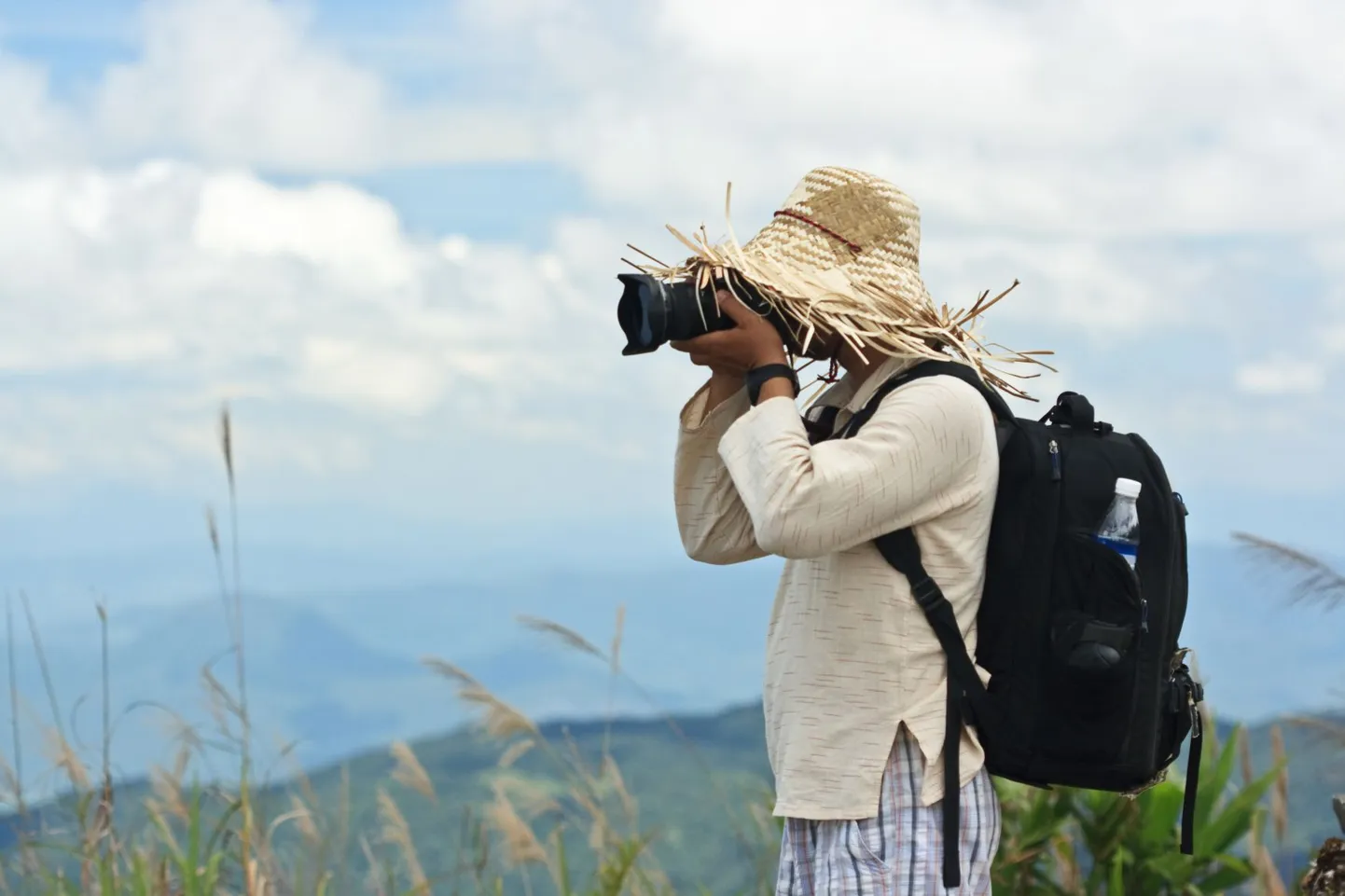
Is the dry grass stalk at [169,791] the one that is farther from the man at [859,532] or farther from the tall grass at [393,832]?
the man at [859,532]

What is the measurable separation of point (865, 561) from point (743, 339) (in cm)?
29

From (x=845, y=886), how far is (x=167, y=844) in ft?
5.92

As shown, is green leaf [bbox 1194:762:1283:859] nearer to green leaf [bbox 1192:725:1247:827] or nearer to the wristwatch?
green leaf [bbox 1192:725:1247:827]

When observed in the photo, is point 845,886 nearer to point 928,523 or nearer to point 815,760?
point 815,760

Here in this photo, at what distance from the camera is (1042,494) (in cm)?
165

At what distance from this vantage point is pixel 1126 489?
1.65 meters

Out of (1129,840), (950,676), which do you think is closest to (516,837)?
(1129,840)

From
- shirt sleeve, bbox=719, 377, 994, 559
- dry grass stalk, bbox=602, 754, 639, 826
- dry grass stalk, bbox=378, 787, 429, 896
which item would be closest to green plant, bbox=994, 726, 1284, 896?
dry grass stalk, bbox=602, 754, 639, 826

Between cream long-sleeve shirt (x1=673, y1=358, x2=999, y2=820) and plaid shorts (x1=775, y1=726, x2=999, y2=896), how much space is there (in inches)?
0.8

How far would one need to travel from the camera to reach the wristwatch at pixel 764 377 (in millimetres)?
1704

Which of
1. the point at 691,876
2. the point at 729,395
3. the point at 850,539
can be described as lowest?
the point at 691,876

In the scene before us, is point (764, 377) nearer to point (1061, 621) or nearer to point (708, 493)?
point (708, 493)

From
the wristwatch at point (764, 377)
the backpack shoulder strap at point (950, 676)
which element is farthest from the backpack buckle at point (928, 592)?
the wristwatch at point (764, 377)

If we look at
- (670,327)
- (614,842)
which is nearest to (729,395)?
(670,327)
